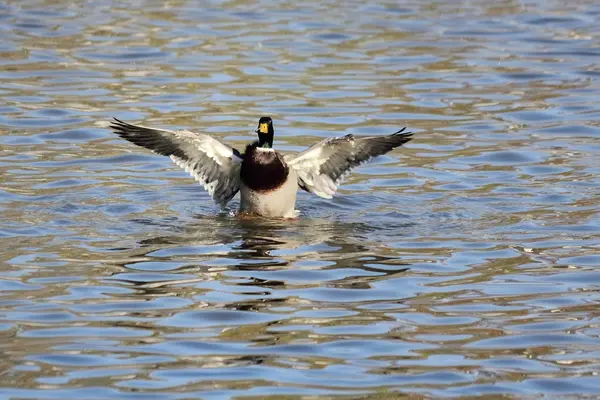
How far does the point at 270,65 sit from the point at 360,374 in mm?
11336

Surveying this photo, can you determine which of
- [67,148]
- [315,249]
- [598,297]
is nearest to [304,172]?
[315,249]

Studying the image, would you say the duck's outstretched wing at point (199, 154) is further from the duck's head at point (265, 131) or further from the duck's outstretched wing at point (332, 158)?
the duck's outstretched wing at point (332, 158)

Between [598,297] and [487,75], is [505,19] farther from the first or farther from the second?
[598,297]

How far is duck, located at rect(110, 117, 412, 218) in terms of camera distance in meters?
11.9

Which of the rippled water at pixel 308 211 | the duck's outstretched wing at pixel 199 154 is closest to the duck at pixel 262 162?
the duck's outstretched wing at pixel 199 154

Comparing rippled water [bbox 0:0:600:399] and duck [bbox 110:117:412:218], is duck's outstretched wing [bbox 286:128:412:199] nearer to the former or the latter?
duck [bbox 110:117:412:218]

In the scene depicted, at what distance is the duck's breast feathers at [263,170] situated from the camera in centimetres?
1195

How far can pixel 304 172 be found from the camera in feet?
41.8

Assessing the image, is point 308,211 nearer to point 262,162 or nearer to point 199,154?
point 262,162

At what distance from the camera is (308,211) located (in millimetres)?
12727

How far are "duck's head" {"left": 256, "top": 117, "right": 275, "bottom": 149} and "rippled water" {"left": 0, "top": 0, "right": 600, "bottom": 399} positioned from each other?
754 mm

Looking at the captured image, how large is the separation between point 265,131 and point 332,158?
975mm

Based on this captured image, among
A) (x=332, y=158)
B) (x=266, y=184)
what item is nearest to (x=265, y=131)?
(x=266, y=184)

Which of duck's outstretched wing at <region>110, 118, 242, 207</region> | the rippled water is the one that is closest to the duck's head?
duck's outstretched wing at <region>110, 118, 242, 207</region>
